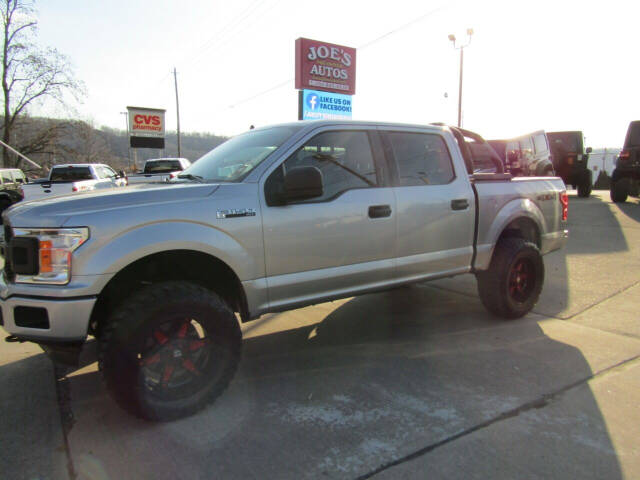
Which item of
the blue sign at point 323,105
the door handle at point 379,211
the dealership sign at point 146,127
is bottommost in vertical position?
the door handle at point 379,211

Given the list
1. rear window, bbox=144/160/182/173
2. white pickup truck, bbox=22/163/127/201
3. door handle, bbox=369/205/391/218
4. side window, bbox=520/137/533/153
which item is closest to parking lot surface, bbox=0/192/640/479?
door handle, bbox=369/205/391/218

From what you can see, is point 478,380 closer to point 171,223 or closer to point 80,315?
point 171,223

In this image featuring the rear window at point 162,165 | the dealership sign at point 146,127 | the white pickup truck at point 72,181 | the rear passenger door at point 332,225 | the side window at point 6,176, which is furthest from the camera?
→ the dealership sign at point 146,127

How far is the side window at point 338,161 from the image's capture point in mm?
3367

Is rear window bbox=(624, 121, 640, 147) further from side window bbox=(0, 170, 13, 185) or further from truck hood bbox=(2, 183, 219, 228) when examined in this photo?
side window bbox=(0, 170, 13, 185)

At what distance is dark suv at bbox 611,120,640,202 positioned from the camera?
13.3 metres

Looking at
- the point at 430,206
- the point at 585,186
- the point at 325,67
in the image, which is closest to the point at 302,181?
the point at 430,206

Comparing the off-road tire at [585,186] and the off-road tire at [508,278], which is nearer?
the off-road tire at [508,278]

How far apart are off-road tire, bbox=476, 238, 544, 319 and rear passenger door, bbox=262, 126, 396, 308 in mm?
1390

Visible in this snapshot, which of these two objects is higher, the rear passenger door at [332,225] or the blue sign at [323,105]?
the blue sign at [323,105]

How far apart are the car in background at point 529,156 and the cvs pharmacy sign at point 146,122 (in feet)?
74.0

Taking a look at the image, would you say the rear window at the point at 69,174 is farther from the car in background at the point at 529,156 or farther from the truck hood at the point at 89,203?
the car in background at the point at 529,156

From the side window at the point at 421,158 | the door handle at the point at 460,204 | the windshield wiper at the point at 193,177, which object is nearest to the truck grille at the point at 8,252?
the windshield wiper at the point at 193,177

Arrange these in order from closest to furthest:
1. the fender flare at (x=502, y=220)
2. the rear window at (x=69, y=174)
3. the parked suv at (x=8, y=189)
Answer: the fender flare at (x=502, y=220) → the rear window at (x=69, y=174) → the parked suv at (x=8, y=189)
